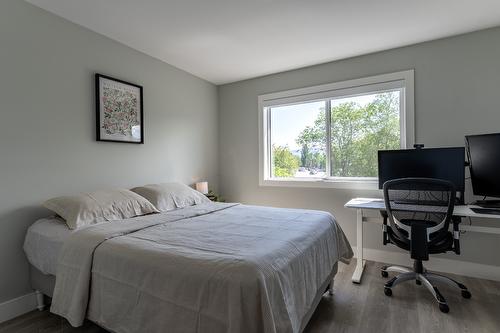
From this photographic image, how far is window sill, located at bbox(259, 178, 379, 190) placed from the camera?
3221 millimetres

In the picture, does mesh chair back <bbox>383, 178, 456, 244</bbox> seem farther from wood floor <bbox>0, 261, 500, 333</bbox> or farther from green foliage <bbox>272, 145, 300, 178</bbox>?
green foliage <bbox>272, 145, 300, 178</bbox>

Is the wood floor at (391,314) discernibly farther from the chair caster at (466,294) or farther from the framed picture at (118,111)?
the framed picture at (118,111)

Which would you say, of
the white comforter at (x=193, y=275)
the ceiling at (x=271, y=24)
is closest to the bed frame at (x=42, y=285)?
the white comforter at (x=193, y=275)

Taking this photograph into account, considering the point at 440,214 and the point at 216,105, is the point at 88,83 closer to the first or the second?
the point at 216,105

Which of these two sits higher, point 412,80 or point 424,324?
point 412,80

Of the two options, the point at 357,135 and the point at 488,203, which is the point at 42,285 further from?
the point at 488,203

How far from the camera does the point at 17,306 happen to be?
207 centimetres

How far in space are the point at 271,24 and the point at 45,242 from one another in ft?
8.75

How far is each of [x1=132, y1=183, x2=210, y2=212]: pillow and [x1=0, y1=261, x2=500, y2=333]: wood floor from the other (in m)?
1.15

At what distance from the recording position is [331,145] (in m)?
3.57

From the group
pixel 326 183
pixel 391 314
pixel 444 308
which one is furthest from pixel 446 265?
pixel 326 183

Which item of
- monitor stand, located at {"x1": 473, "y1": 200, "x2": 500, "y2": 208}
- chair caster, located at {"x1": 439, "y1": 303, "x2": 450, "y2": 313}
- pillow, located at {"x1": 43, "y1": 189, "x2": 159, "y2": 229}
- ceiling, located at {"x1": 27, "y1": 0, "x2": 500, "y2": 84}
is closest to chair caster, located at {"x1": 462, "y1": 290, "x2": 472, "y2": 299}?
chair caster, located at {"x1": 439, "y1": 303, "x2": 450, "y2": 313}

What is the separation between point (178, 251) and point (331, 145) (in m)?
2.72

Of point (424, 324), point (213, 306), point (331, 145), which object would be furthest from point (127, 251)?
point (331, 145)
